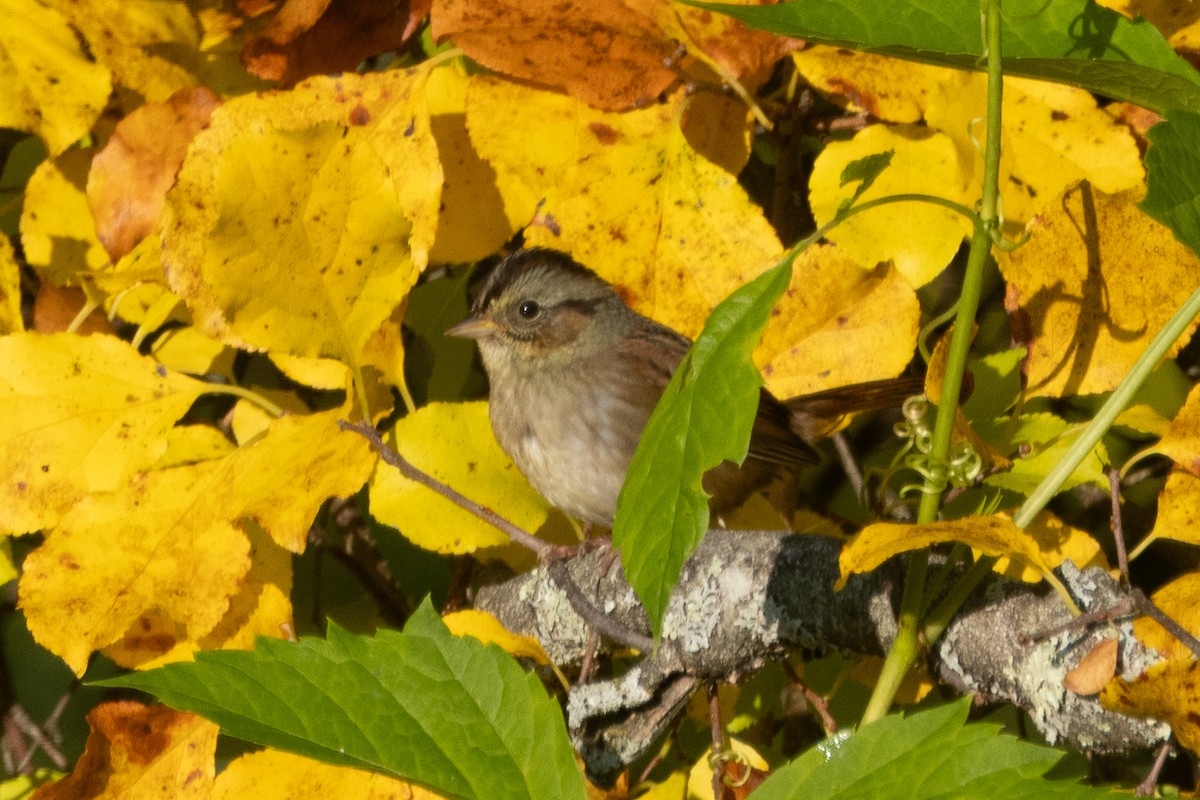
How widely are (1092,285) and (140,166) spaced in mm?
979

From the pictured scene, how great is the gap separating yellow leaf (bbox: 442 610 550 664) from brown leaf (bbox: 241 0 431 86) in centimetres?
63

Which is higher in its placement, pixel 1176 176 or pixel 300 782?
pixel 1176 176

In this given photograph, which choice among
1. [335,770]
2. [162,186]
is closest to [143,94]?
[162,186]

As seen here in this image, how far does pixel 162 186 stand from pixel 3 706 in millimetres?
1260

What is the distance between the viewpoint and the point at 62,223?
152 cm

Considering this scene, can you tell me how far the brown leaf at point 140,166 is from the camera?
1.41 meters

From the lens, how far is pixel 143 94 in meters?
1.47

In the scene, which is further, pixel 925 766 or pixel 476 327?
pixel 476 327

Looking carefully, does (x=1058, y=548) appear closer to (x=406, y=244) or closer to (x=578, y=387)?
(x=406, y=244)

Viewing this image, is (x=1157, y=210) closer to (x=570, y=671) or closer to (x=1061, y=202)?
(x=1061, y=202)


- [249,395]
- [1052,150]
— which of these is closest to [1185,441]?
[1052,150]

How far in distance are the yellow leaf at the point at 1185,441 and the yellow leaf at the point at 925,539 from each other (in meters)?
0.28

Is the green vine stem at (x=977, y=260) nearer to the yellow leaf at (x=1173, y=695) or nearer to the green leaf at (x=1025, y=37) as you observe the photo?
the green leaf at (x=1025, y=37)

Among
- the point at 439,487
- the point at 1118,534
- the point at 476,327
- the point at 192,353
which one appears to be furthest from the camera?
the point at 476,327
